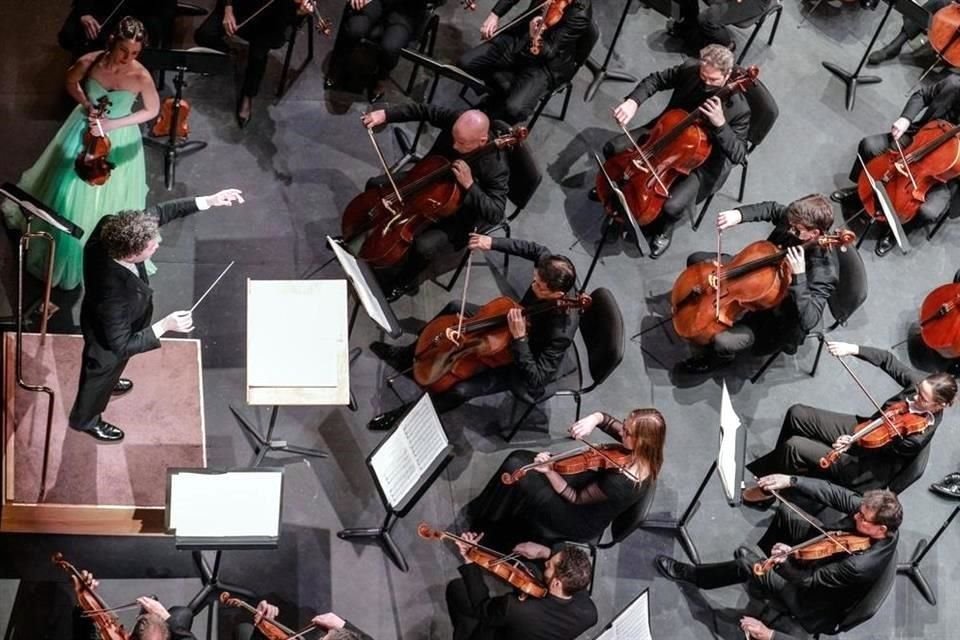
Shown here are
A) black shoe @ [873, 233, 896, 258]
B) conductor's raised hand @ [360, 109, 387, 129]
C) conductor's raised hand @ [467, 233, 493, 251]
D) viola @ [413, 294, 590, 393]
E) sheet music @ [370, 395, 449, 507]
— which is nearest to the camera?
sheet music @ [370, 395, 449, 507]

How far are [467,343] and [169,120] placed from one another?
2328mm

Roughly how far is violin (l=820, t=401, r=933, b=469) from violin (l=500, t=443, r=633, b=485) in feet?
3.74

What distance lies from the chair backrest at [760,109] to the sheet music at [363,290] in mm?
2672

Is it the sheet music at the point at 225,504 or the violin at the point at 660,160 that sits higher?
the violin at the point at 660,160

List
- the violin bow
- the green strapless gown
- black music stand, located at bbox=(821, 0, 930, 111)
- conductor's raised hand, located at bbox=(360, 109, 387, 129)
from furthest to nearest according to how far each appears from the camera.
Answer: black music stand, located at bbox=(821, 0, 930, 111) < the violin bow < conductor's raised hand, located at bbox=(360, 109, 387, 129) < the green strapless gown

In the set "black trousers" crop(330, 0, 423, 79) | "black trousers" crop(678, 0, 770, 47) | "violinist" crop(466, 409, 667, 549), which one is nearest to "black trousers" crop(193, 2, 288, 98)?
"black trousers" crop(330, 0, 423, 79)

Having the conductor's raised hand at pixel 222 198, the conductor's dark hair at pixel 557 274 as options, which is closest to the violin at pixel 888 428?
the conductor's dark hair at pixel 557 274

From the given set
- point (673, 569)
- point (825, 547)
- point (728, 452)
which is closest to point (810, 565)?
point (825, 547)

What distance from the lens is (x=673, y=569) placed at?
675 cm

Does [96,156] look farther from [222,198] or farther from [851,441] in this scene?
[851,441]

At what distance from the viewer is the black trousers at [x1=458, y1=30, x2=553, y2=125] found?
25.5 feet

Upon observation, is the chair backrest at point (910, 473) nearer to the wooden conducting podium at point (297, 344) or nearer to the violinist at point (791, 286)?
the violinist at point (791, 286)

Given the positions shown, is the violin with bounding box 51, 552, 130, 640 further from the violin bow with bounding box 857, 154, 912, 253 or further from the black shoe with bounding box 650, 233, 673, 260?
the violin bow with bounding box 857, 154, 912, 253

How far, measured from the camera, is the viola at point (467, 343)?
6391 millimetres
